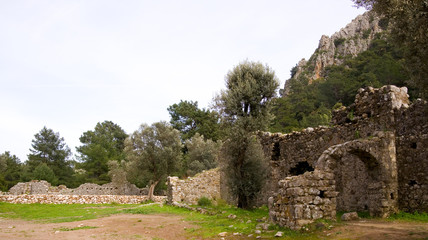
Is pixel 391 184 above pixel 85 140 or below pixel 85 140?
below

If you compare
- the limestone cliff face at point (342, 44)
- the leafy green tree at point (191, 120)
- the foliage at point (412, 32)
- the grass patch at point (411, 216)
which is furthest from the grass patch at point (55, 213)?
the limestone cliff face at point (342, 44)

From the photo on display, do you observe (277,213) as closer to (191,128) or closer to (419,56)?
(419,56)

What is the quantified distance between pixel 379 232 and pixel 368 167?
15.3 feet

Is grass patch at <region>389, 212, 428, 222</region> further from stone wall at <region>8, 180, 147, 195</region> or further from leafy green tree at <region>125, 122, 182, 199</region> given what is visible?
stone wall at <region>8, 180, 147, 195</region>

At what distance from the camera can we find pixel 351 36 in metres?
97.2

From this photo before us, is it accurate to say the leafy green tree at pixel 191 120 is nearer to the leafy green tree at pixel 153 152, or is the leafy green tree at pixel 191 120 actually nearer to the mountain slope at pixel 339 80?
the mountain slope at pixel 339 80

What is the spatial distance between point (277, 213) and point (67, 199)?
2354cm

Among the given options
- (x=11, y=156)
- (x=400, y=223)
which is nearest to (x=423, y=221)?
(x=400, y=223)

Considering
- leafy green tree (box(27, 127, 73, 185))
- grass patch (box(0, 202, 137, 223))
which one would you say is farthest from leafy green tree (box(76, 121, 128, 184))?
grass patch (box(0, 202, 137, 223))

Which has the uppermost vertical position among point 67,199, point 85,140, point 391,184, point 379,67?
point 379,67

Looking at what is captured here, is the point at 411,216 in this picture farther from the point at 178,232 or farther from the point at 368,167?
the point at 178,232

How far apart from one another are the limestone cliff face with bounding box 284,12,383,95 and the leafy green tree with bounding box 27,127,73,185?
52.3 m

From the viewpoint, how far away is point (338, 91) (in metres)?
54.8

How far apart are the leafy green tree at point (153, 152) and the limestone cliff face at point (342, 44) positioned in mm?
54628
